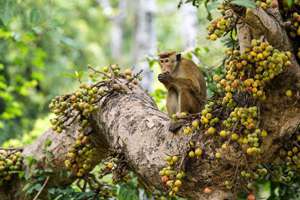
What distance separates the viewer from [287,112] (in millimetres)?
2826

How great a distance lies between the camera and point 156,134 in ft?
10.6

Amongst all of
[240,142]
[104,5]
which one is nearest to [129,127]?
[240,142]

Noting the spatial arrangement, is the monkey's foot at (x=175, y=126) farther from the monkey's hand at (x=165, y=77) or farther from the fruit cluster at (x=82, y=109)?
the monkey's hand at (x=165, y=77)

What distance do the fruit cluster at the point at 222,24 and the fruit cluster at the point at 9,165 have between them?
1949 millimetres

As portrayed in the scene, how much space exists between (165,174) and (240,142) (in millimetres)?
370

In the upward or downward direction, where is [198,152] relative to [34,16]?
downward

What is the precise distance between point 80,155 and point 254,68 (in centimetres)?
142

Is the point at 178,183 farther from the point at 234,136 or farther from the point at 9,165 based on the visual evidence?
the point at 9,165

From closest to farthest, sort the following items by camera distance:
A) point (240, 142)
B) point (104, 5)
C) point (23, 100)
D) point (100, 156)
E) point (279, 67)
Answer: point (279, 67)
point (240, 142)
point (100, 156)
point (23, 100)
point (104, 5)

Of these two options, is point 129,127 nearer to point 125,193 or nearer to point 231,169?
point 125,193

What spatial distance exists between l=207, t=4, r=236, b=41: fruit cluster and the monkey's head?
4.70ft

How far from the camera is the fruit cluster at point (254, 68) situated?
2580 mm

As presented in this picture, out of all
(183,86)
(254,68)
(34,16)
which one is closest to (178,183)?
(254,68)

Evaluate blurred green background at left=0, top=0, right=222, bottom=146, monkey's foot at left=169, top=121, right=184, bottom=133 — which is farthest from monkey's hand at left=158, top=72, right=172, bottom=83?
monkey's foot at left=169, top=121, right=184, bottom=133
